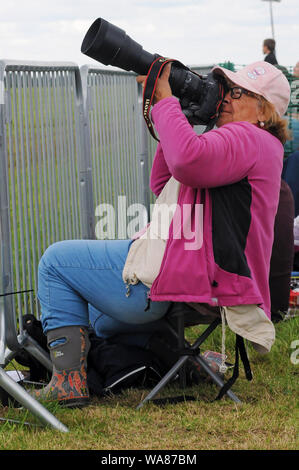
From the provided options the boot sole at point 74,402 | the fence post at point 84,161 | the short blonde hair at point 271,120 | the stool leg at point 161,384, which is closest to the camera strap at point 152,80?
the short blonde hair at point 271,120

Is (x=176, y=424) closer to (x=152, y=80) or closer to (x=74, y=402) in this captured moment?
(x=74, y=402)

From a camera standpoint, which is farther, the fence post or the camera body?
the fence post

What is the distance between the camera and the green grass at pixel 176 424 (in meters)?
3.12

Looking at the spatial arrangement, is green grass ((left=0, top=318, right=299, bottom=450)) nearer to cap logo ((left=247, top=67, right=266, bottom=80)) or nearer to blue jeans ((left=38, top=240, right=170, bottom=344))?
blue jeans ((left=38, top=240, right=170, bottom=344))

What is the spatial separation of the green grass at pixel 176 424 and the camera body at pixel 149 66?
49.2 inches

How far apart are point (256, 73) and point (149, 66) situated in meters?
0.46

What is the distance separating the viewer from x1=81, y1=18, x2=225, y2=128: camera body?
327cm

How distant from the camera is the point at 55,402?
3441mm

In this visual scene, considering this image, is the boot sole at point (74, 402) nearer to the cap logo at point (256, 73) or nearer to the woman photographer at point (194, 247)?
the woman photographer at point (194, 247)

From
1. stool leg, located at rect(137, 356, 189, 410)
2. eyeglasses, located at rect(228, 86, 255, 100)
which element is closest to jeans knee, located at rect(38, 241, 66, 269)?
stool leg, located at rect(137, 356, 189, 410)

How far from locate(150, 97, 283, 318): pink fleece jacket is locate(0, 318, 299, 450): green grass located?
509 millimetres

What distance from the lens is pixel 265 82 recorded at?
133 inches

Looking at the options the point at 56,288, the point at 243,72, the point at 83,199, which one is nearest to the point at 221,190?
the point at 243,72

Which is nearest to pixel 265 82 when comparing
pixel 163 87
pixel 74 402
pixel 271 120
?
pixel 271 120
